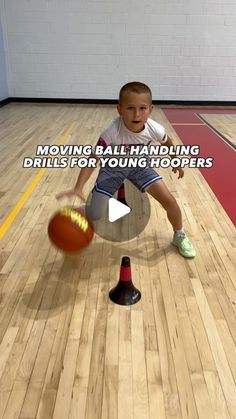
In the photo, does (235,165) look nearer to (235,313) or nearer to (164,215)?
(164,215)

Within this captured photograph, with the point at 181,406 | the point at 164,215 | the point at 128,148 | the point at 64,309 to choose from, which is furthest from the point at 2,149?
the point at 181,406

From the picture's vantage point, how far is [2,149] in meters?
5.78

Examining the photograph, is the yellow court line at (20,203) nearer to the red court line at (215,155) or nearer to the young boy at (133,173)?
the young boy at (133,173)

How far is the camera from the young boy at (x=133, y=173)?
2.51 metres

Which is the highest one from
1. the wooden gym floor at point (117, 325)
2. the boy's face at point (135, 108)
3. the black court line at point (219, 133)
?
the boy's face at point (135, 108)

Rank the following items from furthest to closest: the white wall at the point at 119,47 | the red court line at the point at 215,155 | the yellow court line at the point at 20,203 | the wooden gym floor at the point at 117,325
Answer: the white wall at the point at 119,47, the red court line at the point at 215,155, the yellow court line at the point at 20,203, the wooden gym floor at the point at 117,325

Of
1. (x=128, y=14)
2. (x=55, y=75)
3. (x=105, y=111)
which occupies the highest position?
(x=128, y=14)

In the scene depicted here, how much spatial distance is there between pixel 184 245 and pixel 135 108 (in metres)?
1.07

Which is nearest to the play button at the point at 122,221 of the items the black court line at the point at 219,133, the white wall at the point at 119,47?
the black court line at the point at 219,133

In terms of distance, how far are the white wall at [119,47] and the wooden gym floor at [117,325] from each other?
690 cm

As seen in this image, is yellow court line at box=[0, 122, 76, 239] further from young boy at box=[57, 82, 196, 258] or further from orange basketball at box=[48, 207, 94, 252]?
orange basketball at box=[48, 207, 94, 252]

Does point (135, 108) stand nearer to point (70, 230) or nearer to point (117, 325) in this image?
point (70, 230)

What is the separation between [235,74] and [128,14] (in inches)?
120

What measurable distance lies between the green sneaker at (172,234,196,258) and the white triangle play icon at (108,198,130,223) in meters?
0.64
